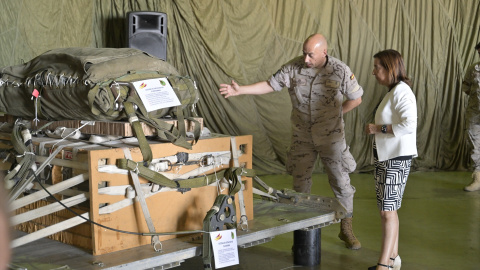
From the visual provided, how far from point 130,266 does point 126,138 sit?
69cm

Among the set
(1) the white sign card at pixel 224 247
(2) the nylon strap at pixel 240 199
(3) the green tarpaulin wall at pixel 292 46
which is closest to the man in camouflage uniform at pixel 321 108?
(2) the nylon strap at pixel 240 199

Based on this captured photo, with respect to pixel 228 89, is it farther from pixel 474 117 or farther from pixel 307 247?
pixel 474 117

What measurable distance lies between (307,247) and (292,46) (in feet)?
14.6

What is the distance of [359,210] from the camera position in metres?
5.20

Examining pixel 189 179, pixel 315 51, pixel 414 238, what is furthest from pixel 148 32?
pixel 189 179

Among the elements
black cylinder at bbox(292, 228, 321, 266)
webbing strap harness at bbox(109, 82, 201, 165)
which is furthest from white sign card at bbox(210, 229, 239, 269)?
black cylinder at bbox(292, 228, 321, 266)

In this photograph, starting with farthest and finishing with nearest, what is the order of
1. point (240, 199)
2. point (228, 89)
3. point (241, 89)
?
1. point (241, 89)
2. point (228, 89)
3. point (240, 199)

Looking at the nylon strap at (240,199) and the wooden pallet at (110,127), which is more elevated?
the wooden pallet at (110,127)

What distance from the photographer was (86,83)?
8.87 feet

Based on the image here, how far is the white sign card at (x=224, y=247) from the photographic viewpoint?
→ 2.58 meters

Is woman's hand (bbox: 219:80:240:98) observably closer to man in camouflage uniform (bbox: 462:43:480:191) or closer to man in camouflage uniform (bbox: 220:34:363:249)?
man in camouflage uniform (bbox: 220:34:363:249)

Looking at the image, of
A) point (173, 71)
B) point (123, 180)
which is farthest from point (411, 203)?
point (123, 180)

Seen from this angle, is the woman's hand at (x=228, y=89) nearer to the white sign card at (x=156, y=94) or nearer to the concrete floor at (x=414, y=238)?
the white sign card at (x=156, y=94)

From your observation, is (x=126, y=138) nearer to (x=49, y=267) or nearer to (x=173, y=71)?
(x=173, y=71)
